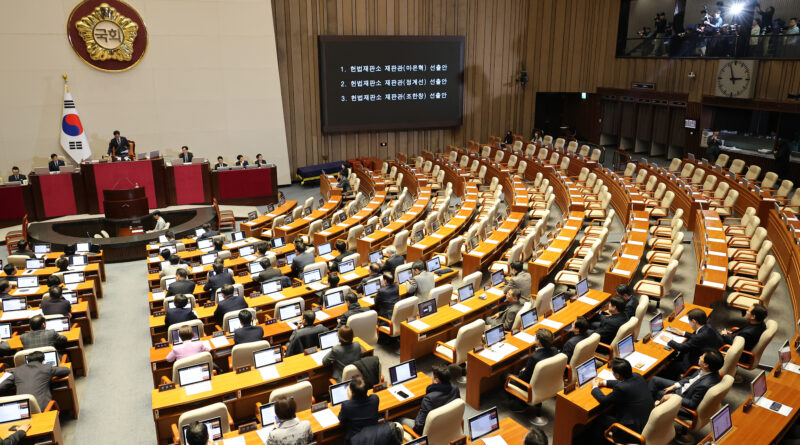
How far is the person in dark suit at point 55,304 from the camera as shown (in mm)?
8031

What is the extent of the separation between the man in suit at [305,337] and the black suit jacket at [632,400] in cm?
309

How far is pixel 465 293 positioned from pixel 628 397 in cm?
312

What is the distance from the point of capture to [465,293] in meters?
8.24

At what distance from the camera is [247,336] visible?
6965 millimetres

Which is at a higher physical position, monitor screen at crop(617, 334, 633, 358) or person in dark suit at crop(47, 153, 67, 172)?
person in dark suit at crop(47, 153, 67, 172)

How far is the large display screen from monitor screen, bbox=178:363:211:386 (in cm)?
1523

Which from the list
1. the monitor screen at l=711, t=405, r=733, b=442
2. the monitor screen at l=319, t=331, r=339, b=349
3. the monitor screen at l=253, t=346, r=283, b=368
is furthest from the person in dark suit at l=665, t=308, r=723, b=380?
the monitor screen at l=253, t=346, r=283, b=368

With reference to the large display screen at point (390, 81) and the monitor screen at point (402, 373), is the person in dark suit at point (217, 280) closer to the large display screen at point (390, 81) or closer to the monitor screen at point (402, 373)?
the monitor screen at point (402, 373)

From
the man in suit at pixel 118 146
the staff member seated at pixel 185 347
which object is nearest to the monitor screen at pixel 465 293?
the staff member seated at pixel 185 347

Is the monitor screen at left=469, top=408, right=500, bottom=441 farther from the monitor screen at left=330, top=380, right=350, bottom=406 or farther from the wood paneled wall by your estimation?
the wood paneled wall

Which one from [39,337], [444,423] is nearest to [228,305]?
[39,337]

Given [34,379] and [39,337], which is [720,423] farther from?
[39,337]

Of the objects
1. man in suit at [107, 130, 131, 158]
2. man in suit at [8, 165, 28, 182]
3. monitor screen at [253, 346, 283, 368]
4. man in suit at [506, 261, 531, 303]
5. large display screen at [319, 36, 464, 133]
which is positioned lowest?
monitor screen at [253, 346, 283, 368]

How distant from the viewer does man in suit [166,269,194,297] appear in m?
8.80
